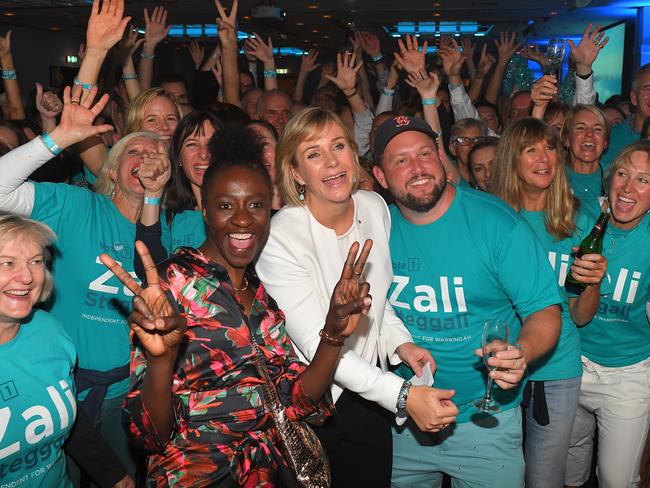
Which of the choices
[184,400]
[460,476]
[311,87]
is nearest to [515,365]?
[460,476]

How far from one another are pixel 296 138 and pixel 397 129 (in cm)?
43

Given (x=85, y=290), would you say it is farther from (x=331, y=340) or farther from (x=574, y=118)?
(x=574, y=118)

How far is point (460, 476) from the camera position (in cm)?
266

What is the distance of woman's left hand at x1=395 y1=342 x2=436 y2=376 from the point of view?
2422 millimetres

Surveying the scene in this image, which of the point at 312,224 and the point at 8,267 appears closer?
the point at 8,267

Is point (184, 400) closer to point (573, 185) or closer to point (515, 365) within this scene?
point (515, 365)

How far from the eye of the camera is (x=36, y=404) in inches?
81.5

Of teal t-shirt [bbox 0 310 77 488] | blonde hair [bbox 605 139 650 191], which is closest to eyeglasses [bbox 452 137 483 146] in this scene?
blonde hair [bbox 605 139 650 191]

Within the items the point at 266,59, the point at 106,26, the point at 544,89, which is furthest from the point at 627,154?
the point at 266,59

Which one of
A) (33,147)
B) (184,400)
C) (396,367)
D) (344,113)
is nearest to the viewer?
(184,400)

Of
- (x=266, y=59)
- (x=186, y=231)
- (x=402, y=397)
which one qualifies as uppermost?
(x=266, y=59)

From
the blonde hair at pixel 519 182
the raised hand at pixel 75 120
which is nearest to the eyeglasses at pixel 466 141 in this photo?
the blonde hair at pixel 519 182

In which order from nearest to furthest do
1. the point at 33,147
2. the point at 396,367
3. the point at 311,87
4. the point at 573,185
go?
the point at 33,147, the point at 396,367, the point at 573,185, the point at 311,87

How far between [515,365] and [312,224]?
893 mm
